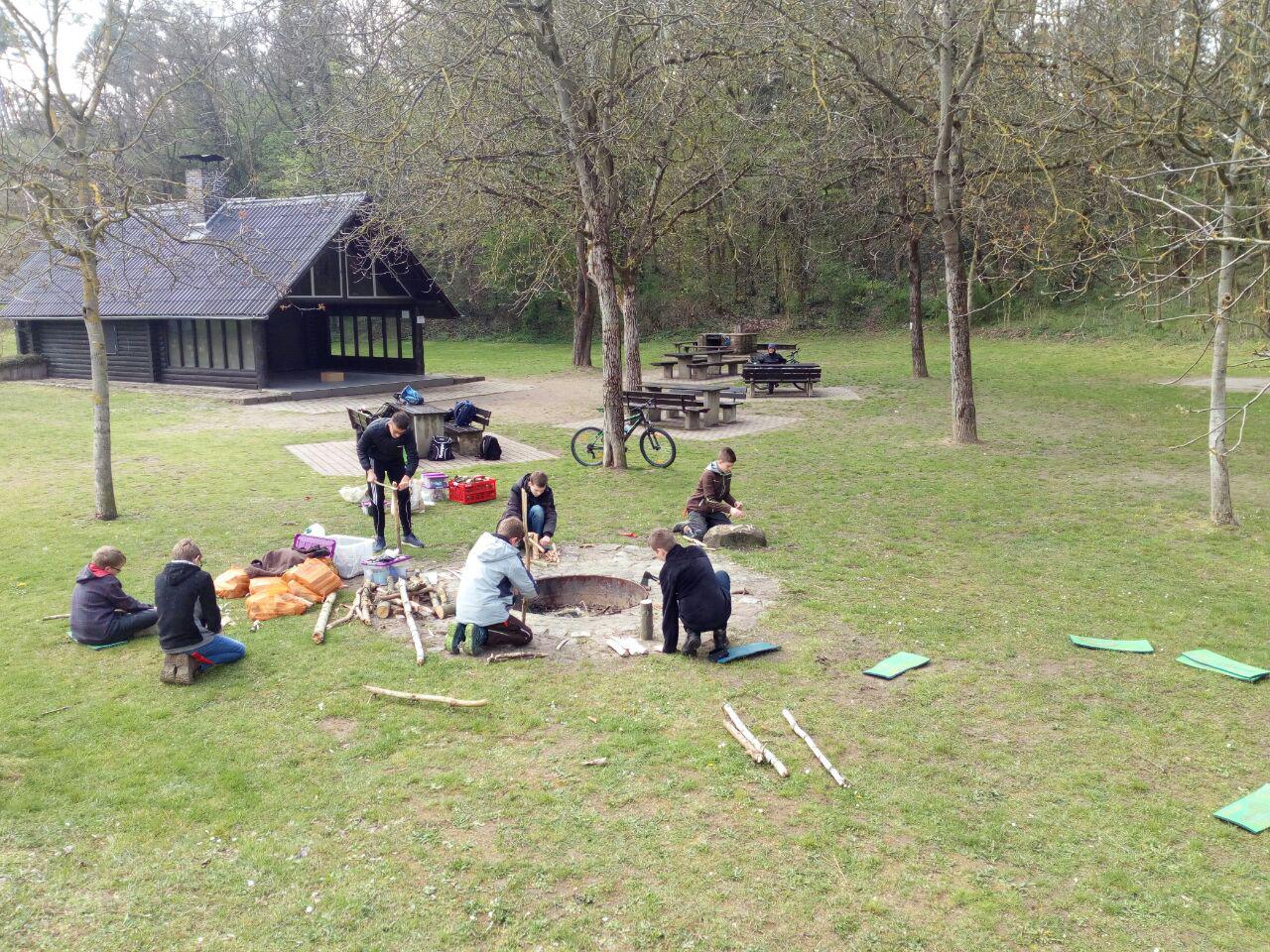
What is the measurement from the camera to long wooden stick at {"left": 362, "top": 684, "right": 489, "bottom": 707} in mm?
6898

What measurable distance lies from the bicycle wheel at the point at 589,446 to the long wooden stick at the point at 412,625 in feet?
22.7

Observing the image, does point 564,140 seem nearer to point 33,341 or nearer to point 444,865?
point 444,865

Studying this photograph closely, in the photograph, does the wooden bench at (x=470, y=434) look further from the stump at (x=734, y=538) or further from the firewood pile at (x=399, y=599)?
the firewood pile at (x=399, y=599)

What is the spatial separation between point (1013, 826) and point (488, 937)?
285 cm

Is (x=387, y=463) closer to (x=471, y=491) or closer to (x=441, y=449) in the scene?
(x=471, y=491)

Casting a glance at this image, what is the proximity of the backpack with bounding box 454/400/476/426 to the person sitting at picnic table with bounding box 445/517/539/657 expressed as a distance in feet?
28.5

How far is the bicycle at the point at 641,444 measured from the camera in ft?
51.1

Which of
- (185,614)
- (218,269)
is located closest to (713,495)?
(185,614)

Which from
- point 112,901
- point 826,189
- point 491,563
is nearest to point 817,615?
point 491,563

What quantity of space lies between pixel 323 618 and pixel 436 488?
4901 millimetres

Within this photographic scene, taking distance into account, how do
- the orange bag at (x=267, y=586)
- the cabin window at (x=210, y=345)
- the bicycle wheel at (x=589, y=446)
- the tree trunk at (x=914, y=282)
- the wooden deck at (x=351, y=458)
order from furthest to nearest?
the cabin window at (x=210, y=345) → the tree trunk at (x=914, y=282) → the bicycle wheel at (x=589, y=446) → the wooden deck at (x=351, y=458) → the orange bag at (x=267, y=586)

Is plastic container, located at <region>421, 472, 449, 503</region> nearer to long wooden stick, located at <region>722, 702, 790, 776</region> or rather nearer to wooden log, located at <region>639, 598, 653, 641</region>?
wooden log, located at <region>639, 598, 653, 641</region>

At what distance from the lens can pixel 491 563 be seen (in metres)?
7.76

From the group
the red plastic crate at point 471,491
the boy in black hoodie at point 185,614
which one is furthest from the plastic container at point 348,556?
the red plastic crate at point 471,491
